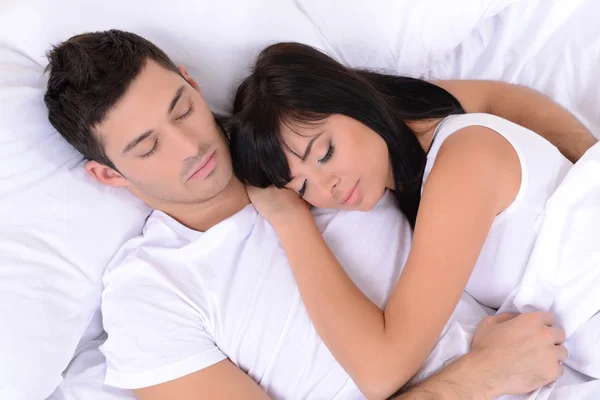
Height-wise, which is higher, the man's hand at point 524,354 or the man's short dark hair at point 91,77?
the man's short dark hair at point 91,77

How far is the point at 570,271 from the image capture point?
1.06 metres

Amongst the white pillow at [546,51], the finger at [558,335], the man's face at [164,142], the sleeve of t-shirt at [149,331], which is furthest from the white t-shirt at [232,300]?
the white pillow at [546,51]

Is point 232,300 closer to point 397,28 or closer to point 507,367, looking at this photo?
point 507,367

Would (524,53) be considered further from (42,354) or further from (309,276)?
(42,354)

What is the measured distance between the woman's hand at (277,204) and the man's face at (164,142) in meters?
0.08

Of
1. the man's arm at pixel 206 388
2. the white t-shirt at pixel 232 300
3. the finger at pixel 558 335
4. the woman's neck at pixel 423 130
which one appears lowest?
the man's arm at pixel 206 388

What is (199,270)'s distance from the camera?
122cm

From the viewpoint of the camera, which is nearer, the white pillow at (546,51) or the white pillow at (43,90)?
the white pillow at (43,90)

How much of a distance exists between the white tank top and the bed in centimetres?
23

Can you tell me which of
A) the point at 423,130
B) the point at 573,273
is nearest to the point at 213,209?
the point at 423,130

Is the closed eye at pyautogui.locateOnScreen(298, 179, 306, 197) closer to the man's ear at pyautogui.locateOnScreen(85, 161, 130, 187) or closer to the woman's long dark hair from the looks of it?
the woman's long dark hair

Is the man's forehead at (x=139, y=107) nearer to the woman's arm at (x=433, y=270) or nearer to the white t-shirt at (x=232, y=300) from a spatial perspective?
the white t-shirt at (x=232, y=300)

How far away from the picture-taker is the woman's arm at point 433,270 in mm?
1020

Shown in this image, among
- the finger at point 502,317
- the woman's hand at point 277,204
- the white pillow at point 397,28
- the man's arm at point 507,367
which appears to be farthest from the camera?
the white pillow at point 397,28
